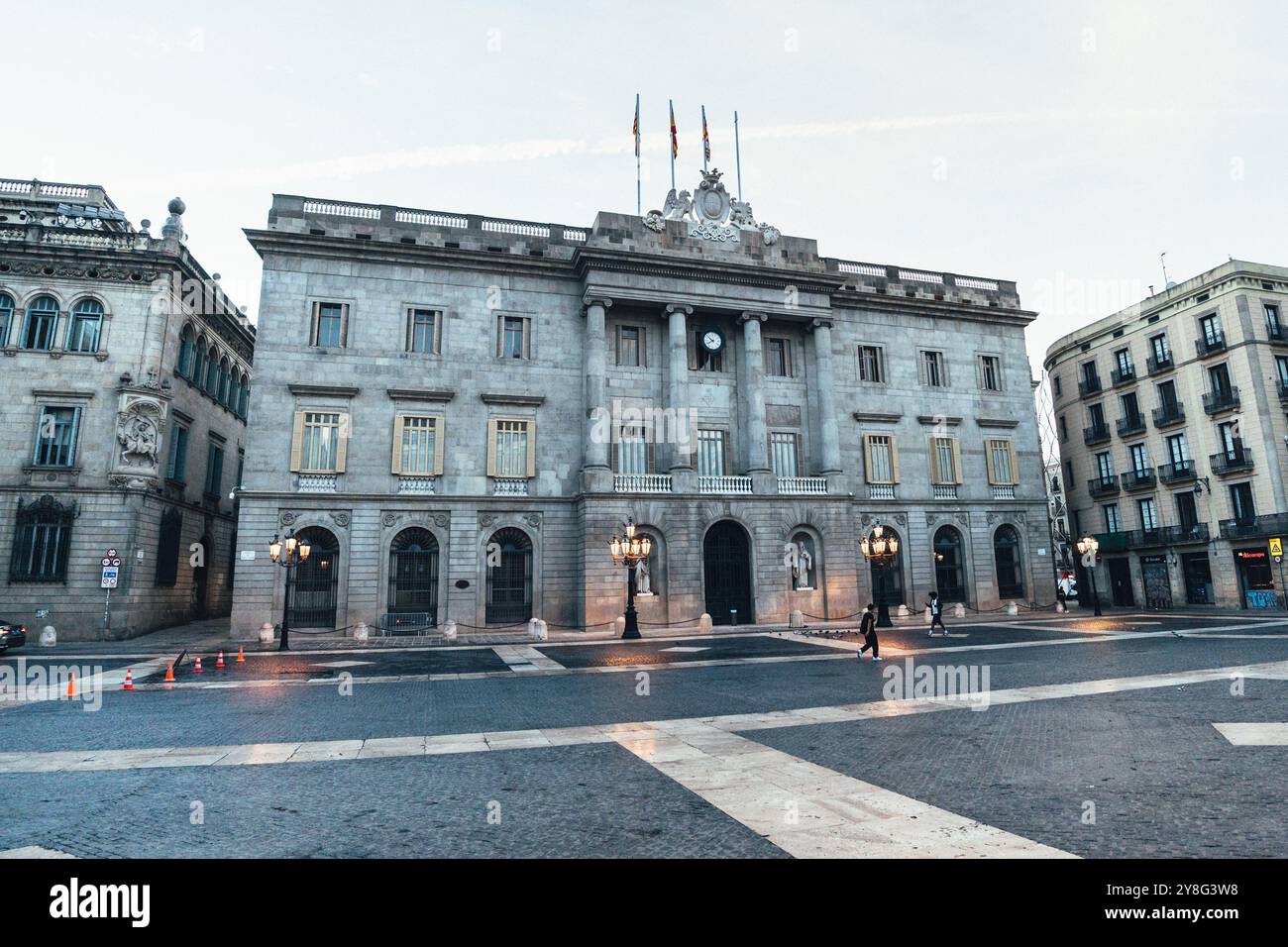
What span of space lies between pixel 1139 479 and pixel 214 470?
51497 millimetres

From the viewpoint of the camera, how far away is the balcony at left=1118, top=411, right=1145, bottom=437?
134ft

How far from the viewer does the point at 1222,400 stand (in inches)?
1430

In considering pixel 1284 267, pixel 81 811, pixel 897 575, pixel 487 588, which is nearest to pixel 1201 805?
pixel 81 811

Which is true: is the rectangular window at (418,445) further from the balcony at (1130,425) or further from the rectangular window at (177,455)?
the balcony at (1130,425)

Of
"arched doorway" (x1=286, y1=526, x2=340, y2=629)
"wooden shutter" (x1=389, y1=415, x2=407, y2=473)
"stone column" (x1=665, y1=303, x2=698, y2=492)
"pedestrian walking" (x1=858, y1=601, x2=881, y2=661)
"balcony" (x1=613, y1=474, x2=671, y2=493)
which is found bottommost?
"pedestrian walking" (x1=858, y1=601, x2=881, y2=661)

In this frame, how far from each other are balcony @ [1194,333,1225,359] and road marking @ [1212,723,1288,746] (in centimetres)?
3682

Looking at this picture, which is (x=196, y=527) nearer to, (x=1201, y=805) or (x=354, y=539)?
(x=354, y=539)

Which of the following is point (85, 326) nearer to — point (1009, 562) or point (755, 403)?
point (755, 403)

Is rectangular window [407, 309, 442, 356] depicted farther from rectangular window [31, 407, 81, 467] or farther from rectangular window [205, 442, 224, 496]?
rectangular window [31, 407, 81, 467]

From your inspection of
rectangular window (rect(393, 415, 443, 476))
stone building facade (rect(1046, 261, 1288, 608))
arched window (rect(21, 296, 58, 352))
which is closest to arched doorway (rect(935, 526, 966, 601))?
stone building facade (rect(1046, 261, 1288, 608))

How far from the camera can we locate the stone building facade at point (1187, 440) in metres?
35.1

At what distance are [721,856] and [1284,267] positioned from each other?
160 ft

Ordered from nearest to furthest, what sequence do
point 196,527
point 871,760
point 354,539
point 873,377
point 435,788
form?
point 435,788 → point 871,760 → point 354,539 → point 196,527 → point 873,377
